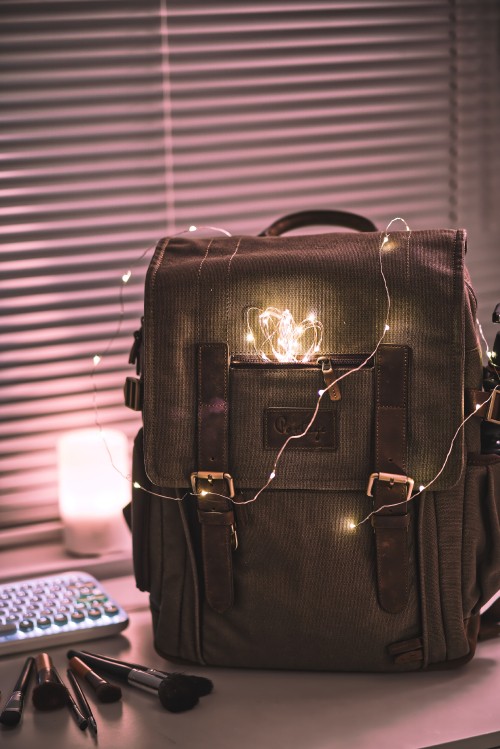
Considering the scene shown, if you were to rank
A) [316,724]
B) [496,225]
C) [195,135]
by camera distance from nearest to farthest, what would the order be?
[316,724]
[195,135]
[496,225]

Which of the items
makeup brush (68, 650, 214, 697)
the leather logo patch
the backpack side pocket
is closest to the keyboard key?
makeup brush (68, 650, 214, 697)

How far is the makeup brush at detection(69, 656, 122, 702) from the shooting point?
0.98m

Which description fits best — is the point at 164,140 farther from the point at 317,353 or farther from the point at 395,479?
the point at 395,479

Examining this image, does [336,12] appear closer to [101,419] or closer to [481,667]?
[101,419]

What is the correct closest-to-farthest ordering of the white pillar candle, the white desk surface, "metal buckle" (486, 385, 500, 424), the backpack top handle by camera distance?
the white desk surface, "metal buckle" (486, 385, 500, 424), the backpack top handle, the white pillar candle

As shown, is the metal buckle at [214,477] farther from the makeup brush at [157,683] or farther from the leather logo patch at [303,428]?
the makeup brush at [157,683]

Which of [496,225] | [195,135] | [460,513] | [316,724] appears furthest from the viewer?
[496,225]

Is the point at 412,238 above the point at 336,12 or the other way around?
the other way around

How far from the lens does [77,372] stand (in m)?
1.45

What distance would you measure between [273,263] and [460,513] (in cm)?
36

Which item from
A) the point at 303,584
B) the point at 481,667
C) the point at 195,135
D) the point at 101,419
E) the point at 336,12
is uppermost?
the point at 336,12

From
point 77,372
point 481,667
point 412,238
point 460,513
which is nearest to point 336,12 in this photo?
point 412,238

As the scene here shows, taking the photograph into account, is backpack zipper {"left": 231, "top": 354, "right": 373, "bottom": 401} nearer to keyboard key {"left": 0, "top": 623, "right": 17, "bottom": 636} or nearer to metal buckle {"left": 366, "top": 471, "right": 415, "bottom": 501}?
metal buckle {"left": 366, "top": 471, "right": 415, "bottom": 501}

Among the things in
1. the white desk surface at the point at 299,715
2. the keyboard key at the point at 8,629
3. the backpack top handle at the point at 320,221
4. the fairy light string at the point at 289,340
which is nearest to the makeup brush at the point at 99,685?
the white desk surface at the point at 299,715
